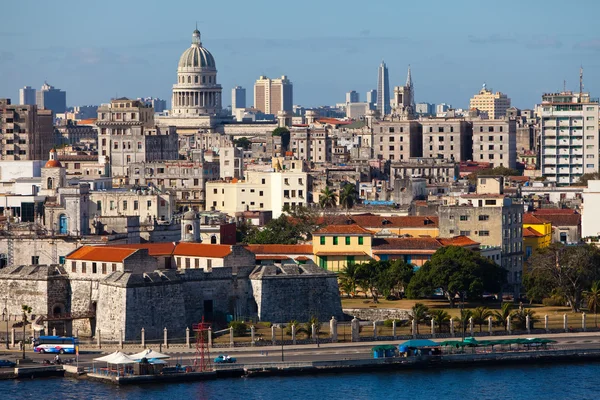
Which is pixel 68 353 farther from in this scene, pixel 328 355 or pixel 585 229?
pixel 585 229

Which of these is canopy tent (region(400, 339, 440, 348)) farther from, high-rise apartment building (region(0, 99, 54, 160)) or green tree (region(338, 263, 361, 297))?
high-rise apartment building (region(0, 99, 54, 160))

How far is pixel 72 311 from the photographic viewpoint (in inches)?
3479

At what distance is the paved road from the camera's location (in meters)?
81.3

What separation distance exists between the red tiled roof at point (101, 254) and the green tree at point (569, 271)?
2356 cm

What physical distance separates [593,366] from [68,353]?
24.4 m

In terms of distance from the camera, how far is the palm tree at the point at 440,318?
87.4 metres

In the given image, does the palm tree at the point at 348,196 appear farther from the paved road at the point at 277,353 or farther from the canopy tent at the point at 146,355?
the canopy tent at the point at 146,355

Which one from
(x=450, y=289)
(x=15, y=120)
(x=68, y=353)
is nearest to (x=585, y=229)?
(x=450, y=289)

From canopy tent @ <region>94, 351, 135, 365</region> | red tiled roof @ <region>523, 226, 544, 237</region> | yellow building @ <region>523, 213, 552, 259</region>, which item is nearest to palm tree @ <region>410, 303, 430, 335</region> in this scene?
canopy tent @ <region>94, 351, 135, 365</region>

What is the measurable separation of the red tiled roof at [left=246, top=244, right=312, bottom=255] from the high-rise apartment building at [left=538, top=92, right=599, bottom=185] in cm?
8015

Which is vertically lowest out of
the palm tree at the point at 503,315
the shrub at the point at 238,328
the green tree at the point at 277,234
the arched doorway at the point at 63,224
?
the shrub at the point at 238,328

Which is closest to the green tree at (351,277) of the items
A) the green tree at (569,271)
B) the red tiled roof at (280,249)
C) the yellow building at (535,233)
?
the red tiled roof at (280,249)

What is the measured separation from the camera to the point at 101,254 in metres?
88.6

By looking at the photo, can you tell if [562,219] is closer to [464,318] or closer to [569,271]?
[569,271]
